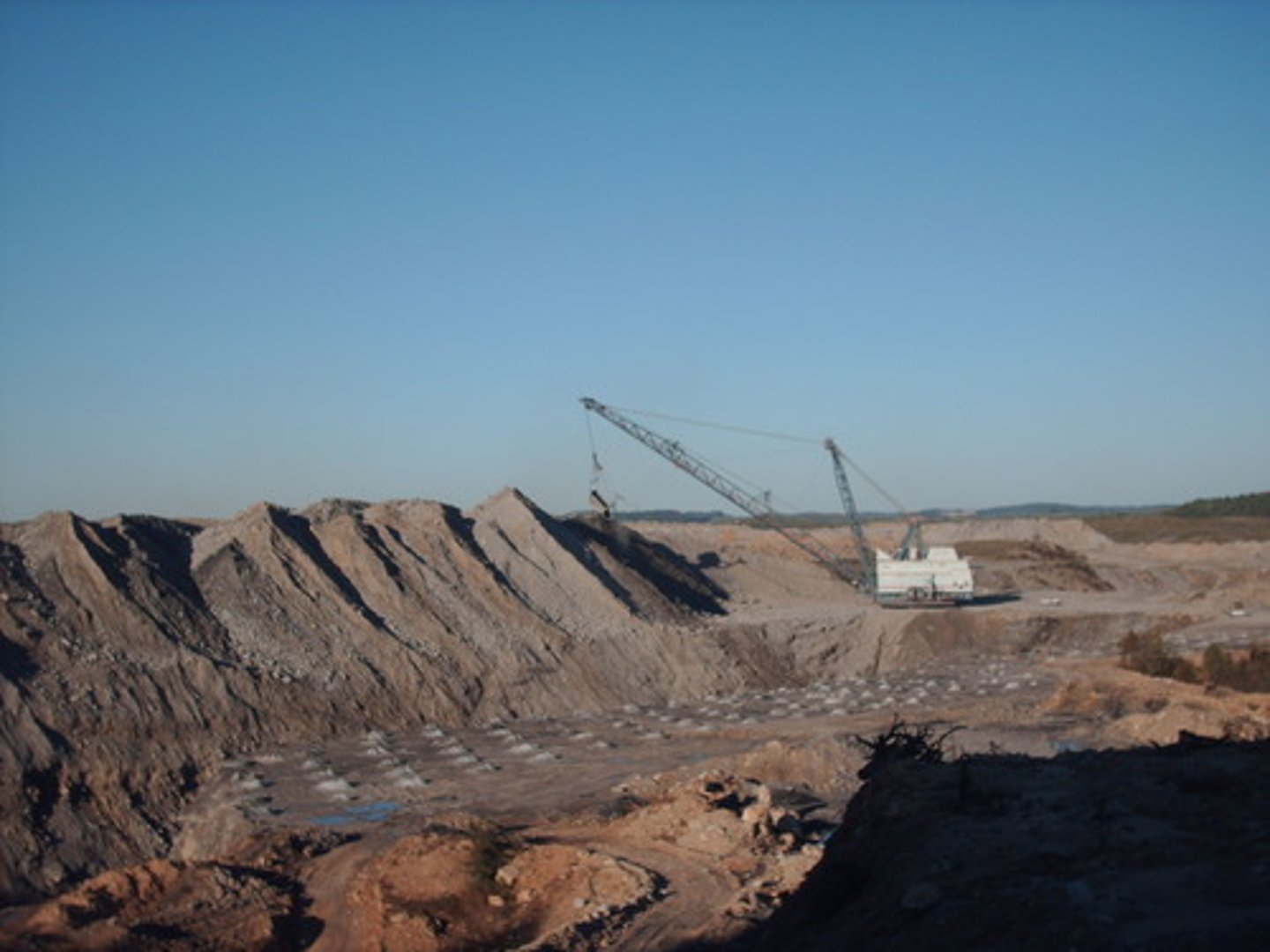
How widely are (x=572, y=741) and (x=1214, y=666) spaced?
19.2 meters

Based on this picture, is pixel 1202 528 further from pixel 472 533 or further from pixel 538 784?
pixel 538 784

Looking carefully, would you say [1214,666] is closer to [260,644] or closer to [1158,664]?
[1158,664]

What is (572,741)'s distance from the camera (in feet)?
104

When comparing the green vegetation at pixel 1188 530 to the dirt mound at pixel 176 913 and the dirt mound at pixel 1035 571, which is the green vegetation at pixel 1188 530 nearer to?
the dirt mound at pixel 1035 571

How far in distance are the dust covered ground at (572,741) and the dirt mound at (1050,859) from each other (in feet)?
0.17

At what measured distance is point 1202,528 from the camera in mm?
102875

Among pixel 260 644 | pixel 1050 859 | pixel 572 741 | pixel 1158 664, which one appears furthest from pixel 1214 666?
pixel 1050 859

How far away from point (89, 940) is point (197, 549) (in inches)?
913

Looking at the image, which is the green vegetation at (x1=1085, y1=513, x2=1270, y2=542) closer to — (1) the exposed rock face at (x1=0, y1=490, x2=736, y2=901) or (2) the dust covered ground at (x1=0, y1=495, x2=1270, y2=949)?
(2) the dust covered ground at (x1=0, y1=495, x2=1270, y2=949)

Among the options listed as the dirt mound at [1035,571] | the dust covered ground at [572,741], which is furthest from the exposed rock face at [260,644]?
the dirt mound at [1035,571]

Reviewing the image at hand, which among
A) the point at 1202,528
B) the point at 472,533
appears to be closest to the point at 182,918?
the point at 472,533

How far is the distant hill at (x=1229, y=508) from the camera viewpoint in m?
128

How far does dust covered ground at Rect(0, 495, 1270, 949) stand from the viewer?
12281 millimetres

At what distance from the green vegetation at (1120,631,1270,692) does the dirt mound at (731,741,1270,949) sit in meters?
23.6
